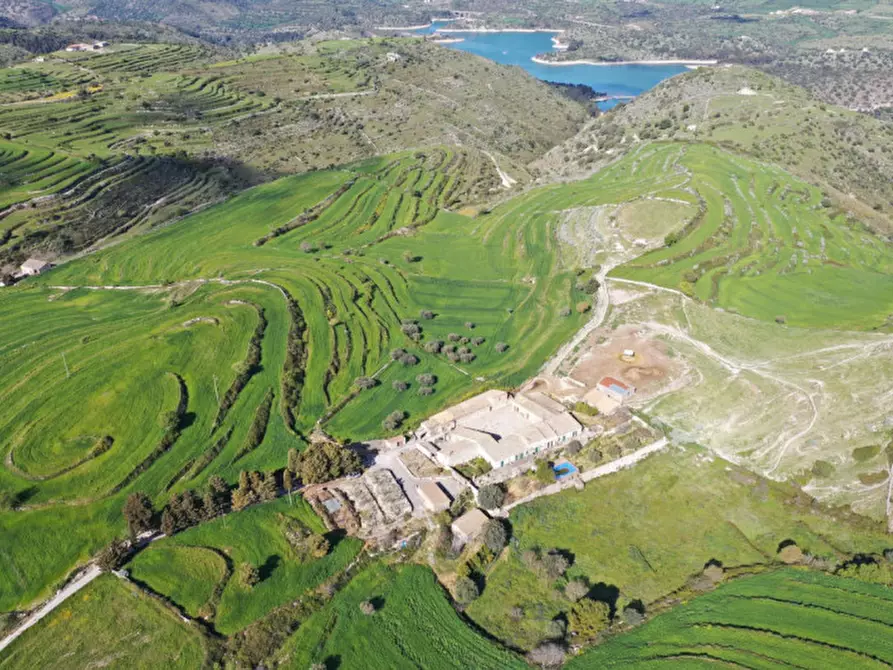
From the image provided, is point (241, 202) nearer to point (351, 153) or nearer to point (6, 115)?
point (351, 153)

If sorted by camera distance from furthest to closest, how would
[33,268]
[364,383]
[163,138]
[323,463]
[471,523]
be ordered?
[163,138] < [33,268] < [364,383] < [323,463] < [471,523]

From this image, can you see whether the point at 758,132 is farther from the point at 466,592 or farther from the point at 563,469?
the point at 466,592

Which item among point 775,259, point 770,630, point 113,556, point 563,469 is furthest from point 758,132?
point 113,556

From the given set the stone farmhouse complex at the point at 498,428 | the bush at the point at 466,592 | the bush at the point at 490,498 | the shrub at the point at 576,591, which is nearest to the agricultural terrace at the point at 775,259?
the stone farmhouse complex at the point at 498,428

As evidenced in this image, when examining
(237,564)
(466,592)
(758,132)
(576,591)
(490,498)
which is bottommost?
(576,591)

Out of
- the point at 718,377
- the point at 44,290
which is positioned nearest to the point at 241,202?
the point at 44,290

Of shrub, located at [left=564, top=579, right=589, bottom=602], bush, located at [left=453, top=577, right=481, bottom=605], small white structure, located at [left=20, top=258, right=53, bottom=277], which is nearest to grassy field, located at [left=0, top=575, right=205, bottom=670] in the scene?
bush, located at [left=453, top=577, right=481, bottom=605]

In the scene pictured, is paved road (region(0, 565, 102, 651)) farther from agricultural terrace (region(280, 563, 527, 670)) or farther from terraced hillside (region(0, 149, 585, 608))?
agricultural terrace (region(280, 563, 527, 670))
